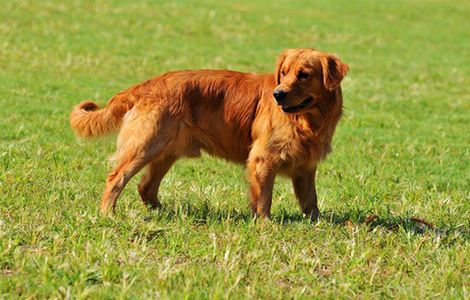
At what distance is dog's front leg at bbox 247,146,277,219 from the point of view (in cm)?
639

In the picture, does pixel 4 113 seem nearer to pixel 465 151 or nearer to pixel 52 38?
pixel 465 151

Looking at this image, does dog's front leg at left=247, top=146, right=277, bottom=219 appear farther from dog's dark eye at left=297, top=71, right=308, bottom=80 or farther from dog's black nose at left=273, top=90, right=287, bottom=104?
dog's dark eye at left=297, top=71, right=308, bottom=80

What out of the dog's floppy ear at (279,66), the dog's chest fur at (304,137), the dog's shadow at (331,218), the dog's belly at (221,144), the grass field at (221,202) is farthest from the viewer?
the dog's belly at (221,144)

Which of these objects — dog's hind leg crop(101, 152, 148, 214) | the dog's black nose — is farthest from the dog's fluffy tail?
the dog's black nose

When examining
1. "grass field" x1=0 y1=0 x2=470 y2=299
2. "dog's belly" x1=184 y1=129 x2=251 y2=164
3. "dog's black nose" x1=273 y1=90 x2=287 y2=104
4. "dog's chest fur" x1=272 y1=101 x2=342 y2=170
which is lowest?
"grass field" x1=0 y1=0 x2=470 y2=299

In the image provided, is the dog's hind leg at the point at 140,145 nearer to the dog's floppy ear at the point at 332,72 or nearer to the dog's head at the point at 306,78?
the dog's head at the point at 306,78

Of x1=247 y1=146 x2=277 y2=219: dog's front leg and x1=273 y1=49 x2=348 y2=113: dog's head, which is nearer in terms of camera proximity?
x1=273 y1=49 x2=348 y2=113: dog's head

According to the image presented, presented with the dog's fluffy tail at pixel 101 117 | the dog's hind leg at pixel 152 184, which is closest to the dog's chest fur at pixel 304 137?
the dog's hind leg at pixel 152 184

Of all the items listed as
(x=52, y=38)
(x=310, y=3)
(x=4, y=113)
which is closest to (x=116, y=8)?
(x=52, y=38)

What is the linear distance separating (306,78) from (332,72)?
209 mm

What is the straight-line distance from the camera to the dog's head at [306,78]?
245 inches

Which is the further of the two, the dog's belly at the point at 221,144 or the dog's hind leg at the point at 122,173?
the dog's belly at the point at 221,144

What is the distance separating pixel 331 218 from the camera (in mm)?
6445

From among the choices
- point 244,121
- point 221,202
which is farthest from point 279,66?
point 221,202
